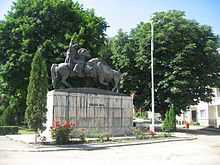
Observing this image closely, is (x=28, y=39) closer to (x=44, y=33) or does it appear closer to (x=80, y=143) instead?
(x=44, y=33)

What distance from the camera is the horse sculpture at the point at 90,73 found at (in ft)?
86.0

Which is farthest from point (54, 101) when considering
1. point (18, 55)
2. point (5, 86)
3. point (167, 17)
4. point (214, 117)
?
point (214, 117)

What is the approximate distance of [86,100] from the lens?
26.6 m

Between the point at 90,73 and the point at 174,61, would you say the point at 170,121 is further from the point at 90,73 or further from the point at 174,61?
the point at 90,73

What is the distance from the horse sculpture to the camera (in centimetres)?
2622

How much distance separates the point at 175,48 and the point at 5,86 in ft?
58.9

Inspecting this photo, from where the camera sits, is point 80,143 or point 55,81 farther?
point 55,81

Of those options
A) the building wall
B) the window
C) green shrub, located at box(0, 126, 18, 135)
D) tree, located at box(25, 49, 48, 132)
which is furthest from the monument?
the window

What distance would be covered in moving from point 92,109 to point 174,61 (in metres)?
12.3

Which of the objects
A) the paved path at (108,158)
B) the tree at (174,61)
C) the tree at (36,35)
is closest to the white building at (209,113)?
the tree at (174,61)

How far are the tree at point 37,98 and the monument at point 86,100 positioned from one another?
362 cm

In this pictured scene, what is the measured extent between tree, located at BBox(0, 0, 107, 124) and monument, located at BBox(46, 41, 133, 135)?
25.8 ft

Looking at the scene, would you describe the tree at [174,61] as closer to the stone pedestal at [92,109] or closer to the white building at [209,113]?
the stone pedestal at [92,109]

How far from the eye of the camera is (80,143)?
21.6 m
